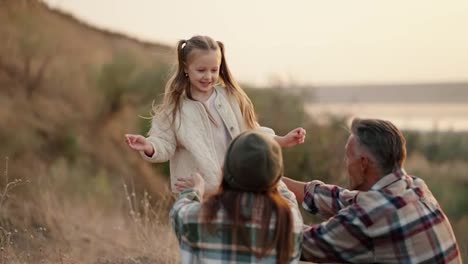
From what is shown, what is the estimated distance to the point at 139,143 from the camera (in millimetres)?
4074

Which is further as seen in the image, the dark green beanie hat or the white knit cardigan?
the white knit cardigan

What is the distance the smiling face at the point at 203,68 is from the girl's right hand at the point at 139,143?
441mm

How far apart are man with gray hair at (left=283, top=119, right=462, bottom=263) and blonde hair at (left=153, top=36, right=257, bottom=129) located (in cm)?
86

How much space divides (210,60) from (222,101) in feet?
0.78

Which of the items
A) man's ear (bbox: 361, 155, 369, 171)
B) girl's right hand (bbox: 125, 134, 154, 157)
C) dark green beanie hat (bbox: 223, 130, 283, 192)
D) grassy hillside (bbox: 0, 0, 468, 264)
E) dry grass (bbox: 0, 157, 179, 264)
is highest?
dark green beanie hat (bbox: 223, 130, 283, 192)

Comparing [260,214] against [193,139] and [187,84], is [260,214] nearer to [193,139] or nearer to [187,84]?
[193,139]

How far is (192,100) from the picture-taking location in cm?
441

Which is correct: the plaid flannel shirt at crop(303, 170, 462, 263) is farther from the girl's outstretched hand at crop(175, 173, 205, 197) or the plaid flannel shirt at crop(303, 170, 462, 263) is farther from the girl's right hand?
the girl's right hand

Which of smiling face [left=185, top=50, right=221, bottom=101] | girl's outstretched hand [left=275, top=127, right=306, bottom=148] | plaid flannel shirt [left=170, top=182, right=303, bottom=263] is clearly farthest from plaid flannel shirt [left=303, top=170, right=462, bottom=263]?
smiling face [left=185, top=50, right=221, bottom=101]

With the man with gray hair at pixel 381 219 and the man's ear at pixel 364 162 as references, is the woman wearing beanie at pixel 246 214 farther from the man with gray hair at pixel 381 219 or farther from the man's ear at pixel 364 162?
the man's ear at pixel 364 162

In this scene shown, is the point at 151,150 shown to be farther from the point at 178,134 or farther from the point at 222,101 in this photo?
the point at 222,101

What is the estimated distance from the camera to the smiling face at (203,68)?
169 inches

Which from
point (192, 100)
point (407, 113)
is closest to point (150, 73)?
point (407, 113)

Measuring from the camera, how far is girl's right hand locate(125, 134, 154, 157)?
402cm
